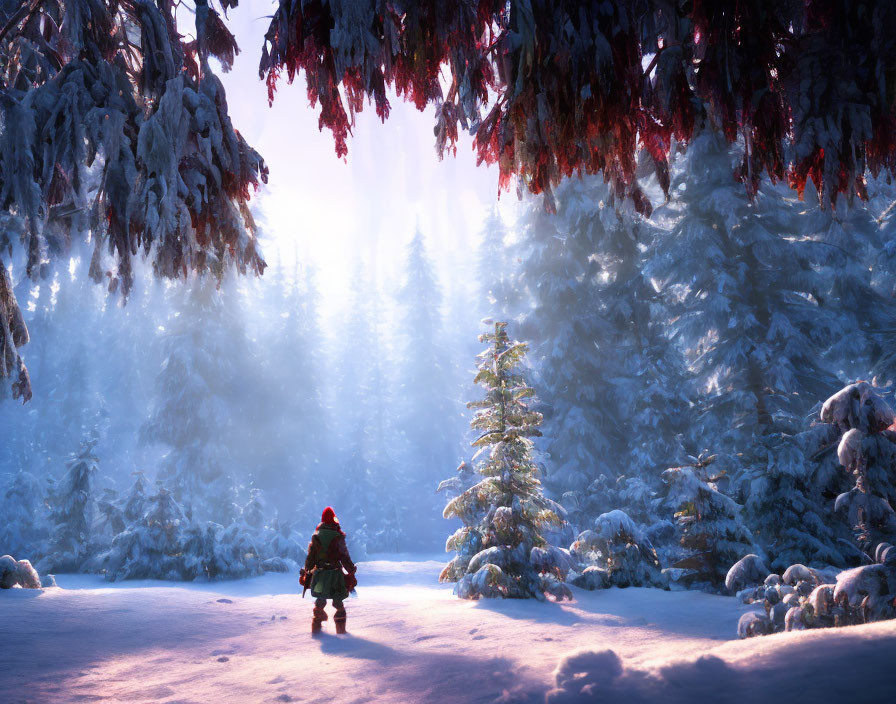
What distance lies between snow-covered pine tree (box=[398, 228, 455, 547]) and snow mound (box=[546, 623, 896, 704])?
36567mm

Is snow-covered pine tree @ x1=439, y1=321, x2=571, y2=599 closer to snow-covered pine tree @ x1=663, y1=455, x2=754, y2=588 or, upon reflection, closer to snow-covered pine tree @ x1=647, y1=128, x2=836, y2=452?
snow-covered pine tree @ x1=663, y1=455, x2=754, y2=588

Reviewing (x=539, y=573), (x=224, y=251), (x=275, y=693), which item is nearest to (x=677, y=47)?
(x=224, y=251)

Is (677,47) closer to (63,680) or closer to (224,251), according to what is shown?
(224,251)

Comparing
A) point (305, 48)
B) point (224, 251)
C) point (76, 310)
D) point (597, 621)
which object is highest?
point (76, 310)

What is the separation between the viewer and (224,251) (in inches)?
222

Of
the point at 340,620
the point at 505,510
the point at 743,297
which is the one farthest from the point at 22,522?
the point at 743,297

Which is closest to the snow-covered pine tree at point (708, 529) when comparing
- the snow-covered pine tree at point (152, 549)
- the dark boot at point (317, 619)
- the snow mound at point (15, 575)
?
the dark boot at point (317, 619)

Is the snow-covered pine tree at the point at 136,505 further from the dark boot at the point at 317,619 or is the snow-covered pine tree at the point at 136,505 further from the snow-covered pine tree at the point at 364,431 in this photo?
the dark boot at the point at 317,619

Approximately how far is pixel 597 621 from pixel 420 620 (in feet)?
8.02

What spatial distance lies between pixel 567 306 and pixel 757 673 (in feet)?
68.9

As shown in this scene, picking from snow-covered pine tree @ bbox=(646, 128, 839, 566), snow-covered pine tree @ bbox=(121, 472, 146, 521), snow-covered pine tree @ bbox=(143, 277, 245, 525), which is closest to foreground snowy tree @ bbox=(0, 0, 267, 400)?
snow-covered pine tree @ bbox=(646, 128, 839, 566)

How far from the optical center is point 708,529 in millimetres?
10773

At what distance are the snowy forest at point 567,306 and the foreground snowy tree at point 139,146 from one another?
29mm

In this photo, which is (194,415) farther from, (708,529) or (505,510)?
(708,529)
